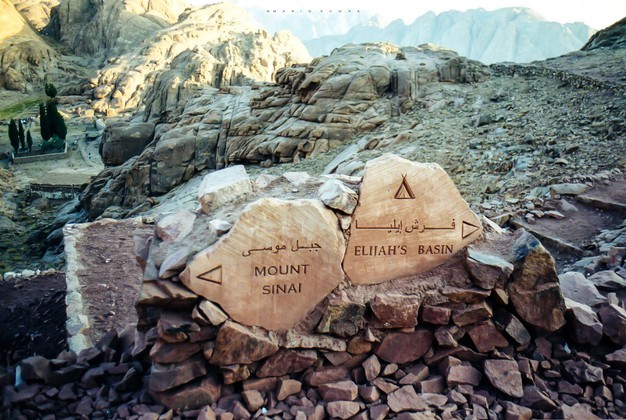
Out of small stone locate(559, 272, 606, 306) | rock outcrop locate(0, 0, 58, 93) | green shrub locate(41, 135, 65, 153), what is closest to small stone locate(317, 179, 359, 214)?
small stone locate(559, 272, 606, 306)

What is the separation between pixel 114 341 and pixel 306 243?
7.83 feet

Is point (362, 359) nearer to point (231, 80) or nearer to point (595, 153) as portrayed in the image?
point (595, 153)

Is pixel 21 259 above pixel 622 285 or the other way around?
the other way around

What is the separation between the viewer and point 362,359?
4.73 meters

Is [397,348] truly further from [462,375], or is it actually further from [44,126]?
[44,126]

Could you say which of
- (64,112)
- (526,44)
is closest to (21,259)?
(64,112)

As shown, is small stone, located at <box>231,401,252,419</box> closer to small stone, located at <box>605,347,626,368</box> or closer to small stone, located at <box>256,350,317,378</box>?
small stone, located at <box>256,350,317,378</box>

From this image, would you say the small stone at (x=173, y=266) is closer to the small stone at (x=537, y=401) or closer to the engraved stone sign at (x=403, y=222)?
the engraved stone sign at (x=403, y=222)

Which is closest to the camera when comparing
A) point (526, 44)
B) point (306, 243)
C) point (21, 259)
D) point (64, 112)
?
point (306, 243)

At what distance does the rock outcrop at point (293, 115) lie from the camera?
1802 cm

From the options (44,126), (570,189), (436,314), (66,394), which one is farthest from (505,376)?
(44,126)

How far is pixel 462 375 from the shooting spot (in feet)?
15.0

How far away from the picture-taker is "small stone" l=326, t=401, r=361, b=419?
13.9 feet

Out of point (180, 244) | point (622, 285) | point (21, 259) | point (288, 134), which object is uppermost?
point (180, 244)
